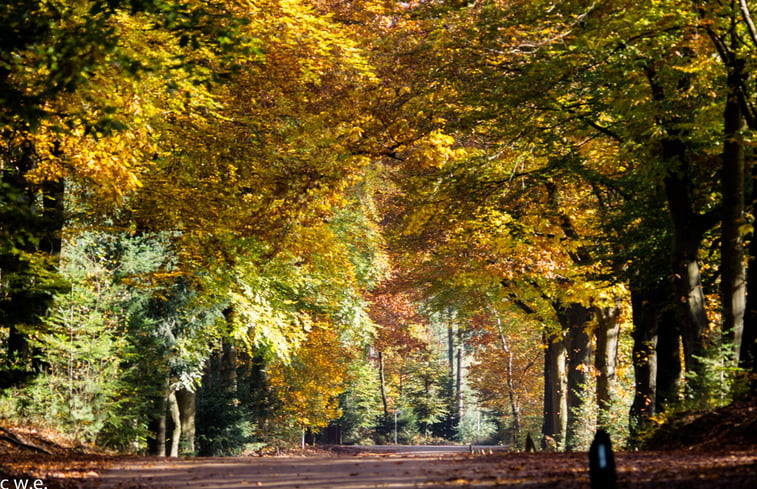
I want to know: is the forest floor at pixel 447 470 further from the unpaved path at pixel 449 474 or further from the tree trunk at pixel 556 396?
the tree trunk at pixel 556 396

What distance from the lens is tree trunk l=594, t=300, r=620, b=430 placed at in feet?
80.4

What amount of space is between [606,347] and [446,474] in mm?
15184

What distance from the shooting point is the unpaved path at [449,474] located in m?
8.51

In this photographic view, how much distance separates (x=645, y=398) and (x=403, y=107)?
933 centimetres

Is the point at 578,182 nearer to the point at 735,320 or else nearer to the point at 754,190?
the point at 754,190

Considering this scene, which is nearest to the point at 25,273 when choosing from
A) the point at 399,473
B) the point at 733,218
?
the point at 399,473

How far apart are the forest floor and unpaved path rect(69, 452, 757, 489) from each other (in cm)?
1

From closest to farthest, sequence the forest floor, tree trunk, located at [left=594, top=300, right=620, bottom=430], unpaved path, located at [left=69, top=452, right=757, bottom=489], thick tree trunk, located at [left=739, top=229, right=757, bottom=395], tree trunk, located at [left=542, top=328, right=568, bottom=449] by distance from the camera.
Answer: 1. unpaved path, located at [left=69, top=452, right=757, bottom=489]
2. the forest floor
3. thick tree trunk, located at [left=739, top=229, right=757, bottom=395]
4. tree trunk, located at [left=594, top=300, right=620, bottom=430]
5. tree trunk, located at [left=542, top=328, right=568, bottom=449]

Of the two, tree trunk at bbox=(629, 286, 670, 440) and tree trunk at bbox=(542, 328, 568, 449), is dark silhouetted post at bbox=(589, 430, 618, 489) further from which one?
tree trunk at bbox=(542, 328, 568, 449)

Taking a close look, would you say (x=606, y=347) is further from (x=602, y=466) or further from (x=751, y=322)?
(x=602, y=466)

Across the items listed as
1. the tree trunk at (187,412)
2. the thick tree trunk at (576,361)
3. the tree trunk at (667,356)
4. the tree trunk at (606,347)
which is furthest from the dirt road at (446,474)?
the thick tree trunk at (576,361)

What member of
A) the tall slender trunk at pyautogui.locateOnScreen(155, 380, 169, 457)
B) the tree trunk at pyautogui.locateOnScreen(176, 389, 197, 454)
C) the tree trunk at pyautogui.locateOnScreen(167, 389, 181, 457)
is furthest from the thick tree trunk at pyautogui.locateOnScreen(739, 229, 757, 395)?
the tree trunk at pyautogui.locateOnScreen(176, 389, 197, 454)

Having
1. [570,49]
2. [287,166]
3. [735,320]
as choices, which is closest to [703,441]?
[735,320]

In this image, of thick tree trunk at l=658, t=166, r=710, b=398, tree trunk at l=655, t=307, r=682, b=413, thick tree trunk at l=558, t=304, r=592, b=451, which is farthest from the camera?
thick tree trunk at l=558, t=304, r=592, b=451
